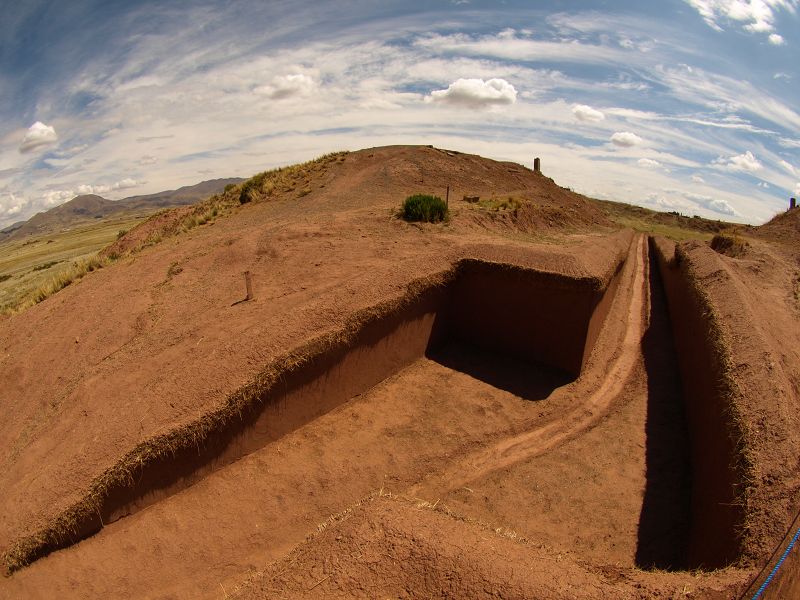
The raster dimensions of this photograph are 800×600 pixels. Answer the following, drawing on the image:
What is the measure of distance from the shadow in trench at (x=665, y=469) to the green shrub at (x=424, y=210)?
6616mm

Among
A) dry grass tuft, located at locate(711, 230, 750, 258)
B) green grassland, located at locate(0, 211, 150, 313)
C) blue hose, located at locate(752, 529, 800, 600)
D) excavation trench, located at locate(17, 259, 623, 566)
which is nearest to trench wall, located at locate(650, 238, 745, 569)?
blue hose, located at locate(752, 529, 800, 600)

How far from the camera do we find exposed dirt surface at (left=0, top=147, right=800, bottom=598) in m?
4.30

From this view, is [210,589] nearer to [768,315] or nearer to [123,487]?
[123,487]

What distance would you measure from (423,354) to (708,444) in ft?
16.5

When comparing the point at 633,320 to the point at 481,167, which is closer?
the point at 633,320

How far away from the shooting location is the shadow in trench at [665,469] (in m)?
5.72

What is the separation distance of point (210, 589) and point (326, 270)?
6350mm

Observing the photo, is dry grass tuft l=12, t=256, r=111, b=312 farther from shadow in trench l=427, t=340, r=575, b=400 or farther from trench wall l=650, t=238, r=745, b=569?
trench wall l=650, t=238, r=745, b=569

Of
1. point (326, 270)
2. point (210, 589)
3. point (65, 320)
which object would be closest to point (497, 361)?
point (326, 270)

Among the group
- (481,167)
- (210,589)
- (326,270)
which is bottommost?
(210,589)

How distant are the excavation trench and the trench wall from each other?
79.2 inches

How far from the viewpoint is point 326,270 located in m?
10.1

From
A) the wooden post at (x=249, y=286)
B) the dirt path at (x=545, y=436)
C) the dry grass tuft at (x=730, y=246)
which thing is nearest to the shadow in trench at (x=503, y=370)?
the dirt path at (x=545, y=436)

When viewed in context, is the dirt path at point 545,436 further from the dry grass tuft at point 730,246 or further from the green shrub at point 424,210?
the dry grass tuft at point 730,246
